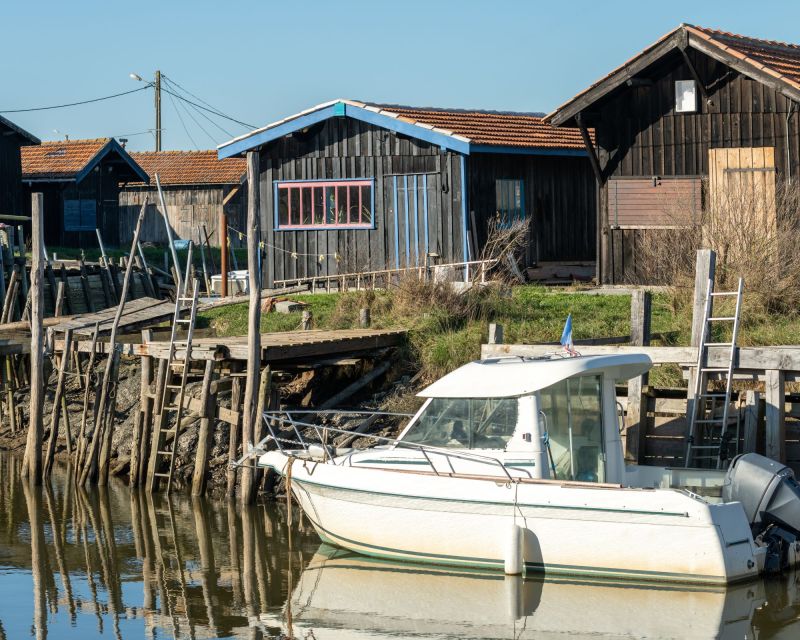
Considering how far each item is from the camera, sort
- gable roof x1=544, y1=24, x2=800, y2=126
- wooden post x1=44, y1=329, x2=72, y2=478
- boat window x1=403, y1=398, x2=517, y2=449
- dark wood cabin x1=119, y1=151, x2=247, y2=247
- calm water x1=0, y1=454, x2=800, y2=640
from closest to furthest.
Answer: calm water x1=0, y1=454, x2=800, y2=640
boat window x1=403, y1=398, x2=517, y2=449
wooden post x1=44, y1=329, x2=72, y2=478
gable roof x1=544, y1=24, x2=800, y2=126
dark wood cabin x1=119, y1=151, x2=247, y2=247

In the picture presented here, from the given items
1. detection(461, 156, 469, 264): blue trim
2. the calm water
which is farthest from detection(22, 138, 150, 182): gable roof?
the calm water

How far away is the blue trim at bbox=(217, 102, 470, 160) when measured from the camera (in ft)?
86.6

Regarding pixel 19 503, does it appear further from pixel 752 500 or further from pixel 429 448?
pixel 752 500

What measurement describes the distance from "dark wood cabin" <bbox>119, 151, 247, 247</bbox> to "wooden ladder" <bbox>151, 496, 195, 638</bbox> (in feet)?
103

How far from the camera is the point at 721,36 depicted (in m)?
24.2

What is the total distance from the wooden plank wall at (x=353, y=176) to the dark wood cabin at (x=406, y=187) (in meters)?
0.02

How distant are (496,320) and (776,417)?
6986mm

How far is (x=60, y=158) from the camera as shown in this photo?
139 feet

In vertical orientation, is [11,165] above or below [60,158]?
below

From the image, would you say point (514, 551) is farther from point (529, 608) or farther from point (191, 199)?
point (191, 199)

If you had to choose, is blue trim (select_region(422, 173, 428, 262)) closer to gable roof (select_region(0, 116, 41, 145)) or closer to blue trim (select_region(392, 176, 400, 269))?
blue trim (select_region(392, 176, 400, 269))

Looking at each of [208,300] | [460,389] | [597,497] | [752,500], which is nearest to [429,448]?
[460,389]

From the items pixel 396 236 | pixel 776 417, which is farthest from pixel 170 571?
pixel 396 236

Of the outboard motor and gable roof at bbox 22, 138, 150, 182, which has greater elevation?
gable roof at bbox 22, 138, 150, 182
